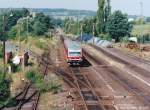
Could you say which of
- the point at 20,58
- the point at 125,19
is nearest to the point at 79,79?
the point at 20,58

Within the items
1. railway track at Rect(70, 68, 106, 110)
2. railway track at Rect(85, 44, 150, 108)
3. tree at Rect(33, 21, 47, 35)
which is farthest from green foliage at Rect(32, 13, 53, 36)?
railway track at Rect(70, 68, 106, 110)

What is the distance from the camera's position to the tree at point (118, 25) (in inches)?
5017

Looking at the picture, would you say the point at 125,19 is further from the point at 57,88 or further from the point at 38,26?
the point at 57,88

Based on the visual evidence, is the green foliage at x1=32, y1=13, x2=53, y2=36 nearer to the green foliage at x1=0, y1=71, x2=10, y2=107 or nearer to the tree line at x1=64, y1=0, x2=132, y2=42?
the tree line at x1=64, y1=0, x2=132, y2=42

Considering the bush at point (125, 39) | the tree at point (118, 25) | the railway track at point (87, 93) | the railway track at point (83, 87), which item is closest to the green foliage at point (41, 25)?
the tree at point (118, 25)

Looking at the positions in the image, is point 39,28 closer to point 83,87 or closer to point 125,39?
point 125,39

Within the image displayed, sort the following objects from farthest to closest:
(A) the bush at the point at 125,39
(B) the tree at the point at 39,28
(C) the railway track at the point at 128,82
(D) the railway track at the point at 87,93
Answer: (B) the tree at the point at 39,28 → (A) the bush at the point at 125,39 → (C) the railway track at the point at 128,82 → (D) the railway track at the point at 87,93

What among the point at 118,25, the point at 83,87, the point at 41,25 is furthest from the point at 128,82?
the point at 41,25

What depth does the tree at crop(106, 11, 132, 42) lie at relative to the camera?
5017 inches

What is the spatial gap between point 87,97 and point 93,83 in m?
8.50

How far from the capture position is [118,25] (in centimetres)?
12688

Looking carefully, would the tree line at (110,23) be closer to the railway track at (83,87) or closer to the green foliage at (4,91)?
the railway track at (83,87)

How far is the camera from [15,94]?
35781 mm

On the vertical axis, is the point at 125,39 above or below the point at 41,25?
below
